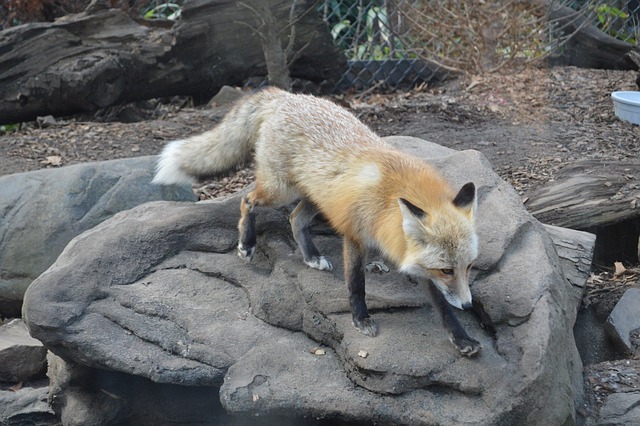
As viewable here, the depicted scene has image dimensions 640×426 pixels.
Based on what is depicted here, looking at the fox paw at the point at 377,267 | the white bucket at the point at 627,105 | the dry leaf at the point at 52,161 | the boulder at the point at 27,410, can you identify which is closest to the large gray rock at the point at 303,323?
the fox paw at the point at 377,267

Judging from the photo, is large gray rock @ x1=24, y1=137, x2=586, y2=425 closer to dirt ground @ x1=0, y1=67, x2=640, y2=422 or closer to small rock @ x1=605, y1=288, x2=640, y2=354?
small rock @ x1=605, y1=288, x2=640, y2=354

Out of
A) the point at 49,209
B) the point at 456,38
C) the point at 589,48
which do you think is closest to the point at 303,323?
the point at 49,209

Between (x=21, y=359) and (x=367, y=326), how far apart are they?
2458mm

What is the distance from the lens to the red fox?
139 inches

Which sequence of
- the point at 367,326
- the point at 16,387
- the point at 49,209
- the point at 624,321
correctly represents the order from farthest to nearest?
the point at 49,209 → the point at 16,387 → the point at 624,321 → the point at 367,326

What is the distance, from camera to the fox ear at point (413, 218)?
348 cm

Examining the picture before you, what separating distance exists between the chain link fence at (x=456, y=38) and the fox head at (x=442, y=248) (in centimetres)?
546

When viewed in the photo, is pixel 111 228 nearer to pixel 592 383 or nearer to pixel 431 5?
pixel 592 383

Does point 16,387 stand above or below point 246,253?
below

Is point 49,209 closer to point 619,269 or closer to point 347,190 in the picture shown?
point 347,190

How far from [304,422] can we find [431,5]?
624 centimetres

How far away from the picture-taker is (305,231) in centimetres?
459

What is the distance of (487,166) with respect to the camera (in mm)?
4902

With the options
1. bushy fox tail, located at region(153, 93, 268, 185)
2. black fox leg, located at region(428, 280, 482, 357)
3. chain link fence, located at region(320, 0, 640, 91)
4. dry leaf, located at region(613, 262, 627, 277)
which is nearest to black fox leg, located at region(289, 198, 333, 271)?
bushy fox tail, located at region(153, 93, 268, 185)
